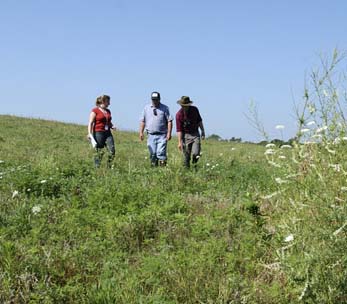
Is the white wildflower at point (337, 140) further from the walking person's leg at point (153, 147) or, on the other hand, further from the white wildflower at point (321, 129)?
the walking person's leg at point (153, 147)

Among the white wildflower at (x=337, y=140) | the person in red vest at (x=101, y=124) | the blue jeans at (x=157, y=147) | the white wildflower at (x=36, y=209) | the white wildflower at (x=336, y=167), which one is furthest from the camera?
the blue jeans at (x=157, y=147)

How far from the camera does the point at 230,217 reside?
204 inches

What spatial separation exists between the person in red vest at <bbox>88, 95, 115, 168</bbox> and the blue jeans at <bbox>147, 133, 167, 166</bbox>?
705 mm

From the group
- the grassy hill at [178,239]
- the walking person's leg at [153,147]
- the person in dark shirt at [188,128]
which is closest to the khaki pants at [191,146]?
the person in dark shirt at [188,128]

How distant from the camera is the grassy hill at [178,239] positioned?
11.1ft

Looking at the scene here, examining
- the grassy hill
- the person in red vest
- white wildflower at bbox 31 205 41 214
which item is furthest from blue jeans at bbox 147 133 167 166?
white wildflower at bbox 31 205 41 214

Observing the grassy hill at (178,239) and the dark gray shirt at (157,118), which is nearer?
the grassy hill at (178,239)

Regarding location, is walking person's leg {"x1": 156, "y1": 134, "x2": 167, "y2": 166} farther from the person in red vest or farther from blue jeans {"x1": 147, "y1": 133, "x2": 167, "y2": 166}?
the person in red vest

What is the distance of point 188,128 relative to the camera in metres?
9.54

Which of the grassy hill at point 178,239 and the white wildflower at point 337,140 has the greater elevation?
the white wildflower at point 337,140

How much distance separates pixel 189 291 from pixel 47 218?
204 cm

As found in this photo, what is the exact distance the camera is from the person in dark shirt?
949 centimetres

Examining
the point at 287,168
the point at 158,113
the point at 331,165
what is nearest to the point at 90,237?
the point at 287,168

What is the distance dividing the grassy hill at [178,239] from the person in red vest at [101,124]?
265 centimetres
